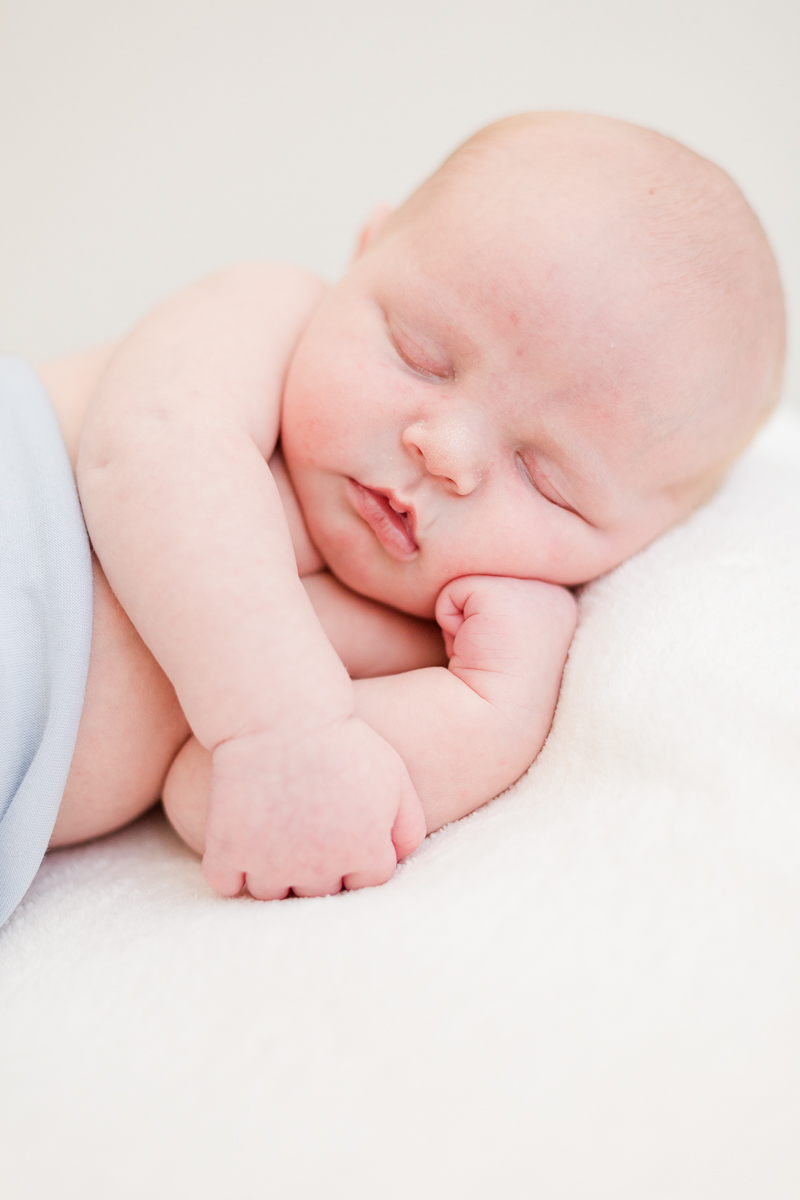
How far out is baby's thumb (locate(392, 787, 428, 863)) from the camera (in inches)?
27.7

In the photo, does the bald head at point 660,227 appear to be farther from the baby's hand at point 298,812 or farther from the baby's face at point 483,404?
the baby's hand at point 298,812

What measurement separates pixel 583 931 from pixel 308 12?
5.68ft

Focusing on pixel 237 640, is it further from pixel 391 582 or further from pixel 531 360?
pixel 531 360

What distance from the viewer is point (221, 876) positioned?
668 millimetres

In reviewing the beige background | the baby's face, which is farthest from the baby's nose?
the beige background

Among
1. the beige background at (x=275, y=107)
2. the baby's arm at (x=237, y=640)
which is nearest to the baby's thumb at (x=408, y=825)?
the baby's arm at (x=237, y=640)

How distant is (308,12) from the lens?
1601mm

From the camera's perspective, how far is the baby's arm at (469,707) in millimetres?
749

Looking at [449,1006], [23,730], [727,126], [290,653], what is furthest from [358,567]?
[727,126]

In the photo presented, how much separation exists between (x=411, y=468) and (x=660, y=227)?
0.33 meters

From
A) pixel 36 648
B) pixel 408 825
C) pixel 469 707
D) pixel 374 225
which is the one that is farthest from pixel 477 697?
pixel 374 225

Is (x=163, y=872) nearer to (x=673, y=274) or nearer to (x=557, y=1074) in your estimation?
(x=557, y=1074)

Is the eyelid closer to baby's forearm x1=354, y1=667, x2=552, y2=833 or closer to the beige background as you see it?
baby's forearm x1=354, y1=667, x2=552, y2=833

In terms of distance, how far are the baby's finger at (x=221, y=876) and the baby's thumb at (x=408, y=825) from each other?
0.13 meters
